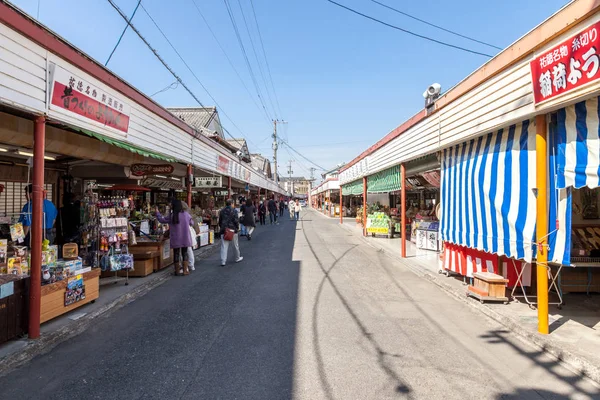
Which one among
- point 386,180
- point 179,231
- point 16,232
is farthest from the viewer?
point 386,180

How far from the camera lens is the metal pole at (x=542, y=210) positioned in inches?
172

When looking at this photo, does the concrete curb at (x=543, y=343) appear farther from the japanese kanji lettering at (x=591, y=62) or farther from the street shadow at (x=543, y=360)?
the japanese kanji lettering at (x=591, y=62)

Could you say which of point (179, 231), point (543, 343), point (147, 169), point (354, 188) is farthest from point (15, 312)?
point (354, 188)

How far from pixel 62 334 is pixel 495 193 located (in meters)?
7.00

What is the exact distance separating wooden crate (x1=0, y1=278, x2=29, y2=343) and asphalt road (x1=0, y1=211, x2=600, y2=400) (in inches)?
23.5

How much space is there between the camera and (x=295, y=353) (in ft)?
12.6

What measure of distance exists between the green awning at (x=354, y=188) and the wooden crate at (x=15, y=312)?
16.2m

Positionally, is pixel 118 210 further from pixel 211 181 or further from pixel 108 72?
pixel 211 181

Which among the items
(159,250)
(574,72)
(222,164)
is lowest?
(159,250)

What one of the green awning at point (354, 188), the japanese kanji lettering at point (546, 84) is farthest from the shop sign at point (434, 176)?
the green awning at point (354, 188)

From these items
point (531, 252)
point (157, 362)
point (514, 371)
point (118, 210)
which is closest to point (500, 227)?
point (531, 252)

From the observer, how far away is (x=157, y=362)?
3.68 meters

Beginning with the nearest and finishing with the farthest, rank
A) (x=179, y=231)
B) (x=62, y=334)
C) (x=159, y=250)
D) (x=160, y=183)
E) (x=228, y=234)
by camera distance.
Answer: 1. (x=62, y=334)
2. (x=179, y=231)
3. (x=159, y=250)
4. (x=228, y=234)
5. (x=160, y=183)

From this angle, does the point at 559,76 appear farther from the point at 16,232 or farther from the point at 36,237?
the point at 16,232
